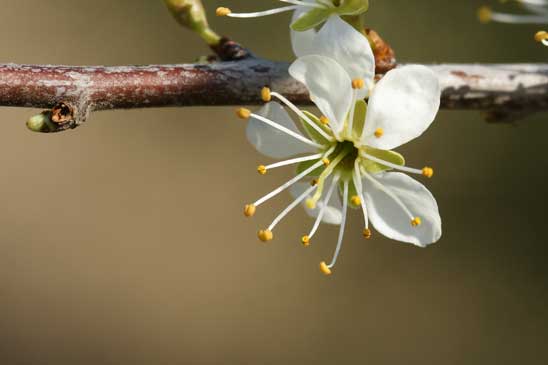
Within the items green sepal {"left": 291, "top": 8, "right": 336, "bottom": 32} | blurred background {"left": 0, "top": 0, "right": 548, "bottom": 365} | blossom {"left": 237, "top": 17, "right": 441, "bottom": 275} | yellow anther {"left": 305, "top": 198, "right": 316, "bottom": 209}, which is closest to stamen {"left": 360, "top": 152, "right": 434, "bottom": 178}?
blossom {"left": 237, "top": 17, "right": 441, "bottom": 275}

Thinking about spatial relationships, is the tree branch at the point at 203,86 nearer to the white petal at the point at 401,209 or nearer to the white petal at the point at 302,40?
the white petal at the point at 302,40

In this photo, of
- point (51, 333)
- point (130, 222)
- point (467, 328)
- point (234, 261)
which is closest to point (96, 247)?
point (130, 222)

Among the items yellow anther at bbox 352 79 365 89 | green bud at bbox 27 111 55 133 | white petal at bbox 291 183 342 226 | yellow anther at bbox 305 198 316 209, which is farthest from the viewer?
white petal at bbox 291 183 342 226

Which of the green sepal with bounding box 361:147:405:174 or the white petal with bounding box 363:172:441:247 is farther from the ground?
the green sepal with bounding box 361:147:405:174

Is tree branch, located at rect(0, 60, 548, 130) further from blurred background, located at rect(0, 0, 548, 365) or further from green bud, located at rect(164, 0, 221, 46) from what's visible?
blurred background, located at rect(0, 0, 548, 365)

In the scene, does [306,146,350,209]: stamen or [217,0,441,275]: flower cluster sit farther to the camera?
[306,146,350,209]: stamen

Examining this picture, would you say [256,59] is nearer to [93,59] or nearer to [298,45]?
[298,45]

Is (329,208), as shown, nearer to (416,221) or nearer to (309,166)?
(309,166)
